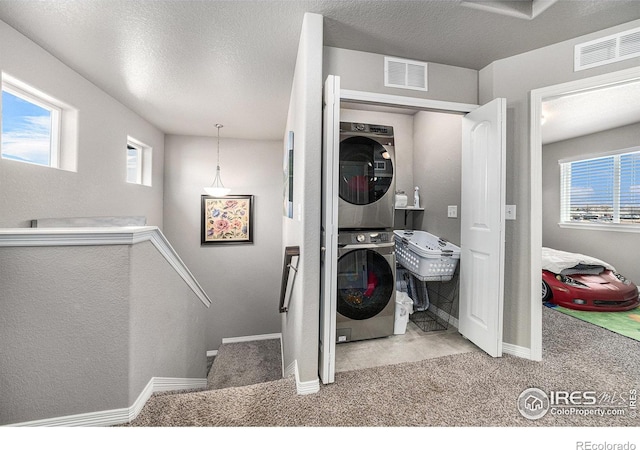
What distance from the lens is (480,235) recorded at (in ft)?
6.71

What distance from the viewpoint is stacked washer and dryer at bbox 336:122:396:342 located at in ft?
7.43

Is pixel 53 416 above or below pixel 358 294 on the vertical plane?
below

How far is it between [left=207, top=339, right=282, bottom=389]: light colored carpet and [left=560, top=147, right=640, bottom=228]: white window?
5.61 meters

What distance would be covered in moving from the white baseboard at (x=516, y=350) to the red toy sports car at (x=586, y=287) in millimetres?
1828

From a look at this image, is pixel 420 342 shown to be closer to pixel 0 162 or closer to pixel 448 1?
pixel 448 1

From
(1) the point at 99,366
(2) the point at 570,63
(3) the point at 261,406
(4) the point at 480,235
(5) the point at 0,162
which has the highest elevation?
(2) the point at 570,63

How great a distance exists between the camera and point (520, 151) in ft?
6.45

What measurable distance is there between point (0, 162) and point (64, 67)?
1012 mm

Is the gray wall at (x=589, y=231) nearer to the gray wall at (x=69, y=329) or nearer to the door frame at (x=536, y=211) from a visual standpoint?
the door frame at (x=536, y=211)

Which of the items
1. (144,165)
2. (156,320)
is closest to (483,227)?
(156,320)

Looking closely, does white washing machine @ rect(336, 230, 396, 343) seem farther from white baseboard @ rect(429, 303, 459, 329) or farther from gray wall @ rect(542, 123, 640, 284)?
gray wall @ rect(542, 123, 640, 284)

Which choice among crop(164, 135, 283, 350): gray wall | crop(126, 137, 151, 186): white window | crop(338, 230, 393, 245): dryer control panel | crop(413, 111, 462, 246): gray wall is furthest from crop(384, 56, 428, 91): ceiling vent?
crop(126, 137, 151, 186): white window

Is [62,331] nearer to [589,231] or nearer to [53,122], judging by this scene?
[53,122]

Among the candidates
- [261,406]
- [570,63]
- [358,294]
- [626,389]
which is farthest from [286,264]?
[570,63]
